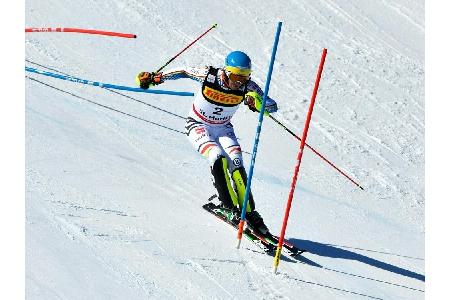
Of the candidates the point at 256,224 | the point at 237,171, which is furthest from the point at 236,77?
the point at 256,224

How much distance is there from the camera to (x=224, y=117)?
24.7 ft

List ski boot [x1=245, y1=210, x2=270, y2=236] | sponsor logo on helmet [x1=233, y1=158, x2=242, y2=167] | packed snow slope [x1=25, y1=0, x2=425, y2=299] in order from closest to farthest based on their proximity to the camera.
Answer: packed snow slope [x1=25, y1=0, x2=425, y2=299], ski boot [x1=245, y1=210, x2=270, y2=236], sponsor logo on helmet [x1=233, y1=158, x2=242, y2=167]

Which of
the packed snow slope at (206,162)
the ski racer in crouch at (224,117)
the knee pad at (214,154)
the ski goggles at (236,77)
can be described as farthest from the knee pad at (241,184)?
the ski goggles at (236,77)

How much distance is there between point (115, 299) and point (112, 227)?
3.98 feet

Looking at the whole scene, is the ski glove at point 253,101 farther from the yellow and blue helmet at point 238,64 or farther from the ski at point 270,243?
the ski at point 270,243

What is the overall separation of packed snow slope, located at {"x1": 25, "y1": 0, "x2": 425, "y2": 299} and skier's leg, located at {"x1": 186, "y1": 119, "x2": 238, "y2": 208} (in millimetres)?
289

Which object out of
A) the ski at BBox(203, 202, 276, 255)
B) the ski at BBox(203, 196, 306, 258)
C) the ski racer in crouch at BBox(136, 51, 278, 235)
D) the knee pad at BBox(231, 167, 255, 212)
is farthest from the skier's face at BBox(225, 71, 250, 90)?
the ski at BBox(203, 196, 306, 258)

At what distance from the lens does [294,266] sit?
21.5 feet

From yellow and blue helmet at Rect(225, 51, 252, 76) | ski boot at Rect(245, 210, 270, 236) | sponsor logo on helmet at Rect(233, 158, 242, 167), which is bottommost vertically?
ski boot at Rect(245, 210, 270, 236)

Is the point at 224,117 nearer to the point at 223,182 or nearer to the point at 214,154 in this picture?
the point at 214,154

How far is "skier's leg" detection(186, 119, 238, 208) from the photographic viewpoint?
7023mm

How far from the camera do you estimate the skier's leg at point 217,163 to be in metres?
7.02

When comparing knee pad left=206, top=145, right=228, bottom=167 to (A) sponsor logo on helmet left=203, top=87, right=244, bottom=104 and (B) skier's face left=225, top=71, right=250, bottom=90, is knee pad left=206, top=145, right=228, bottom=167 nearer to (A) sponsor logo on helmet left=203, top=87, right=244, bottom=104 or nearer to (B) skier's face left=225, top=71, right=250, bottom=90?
(A) sponsor logo on helmet left=203, top=87, right=244, bottom=104
